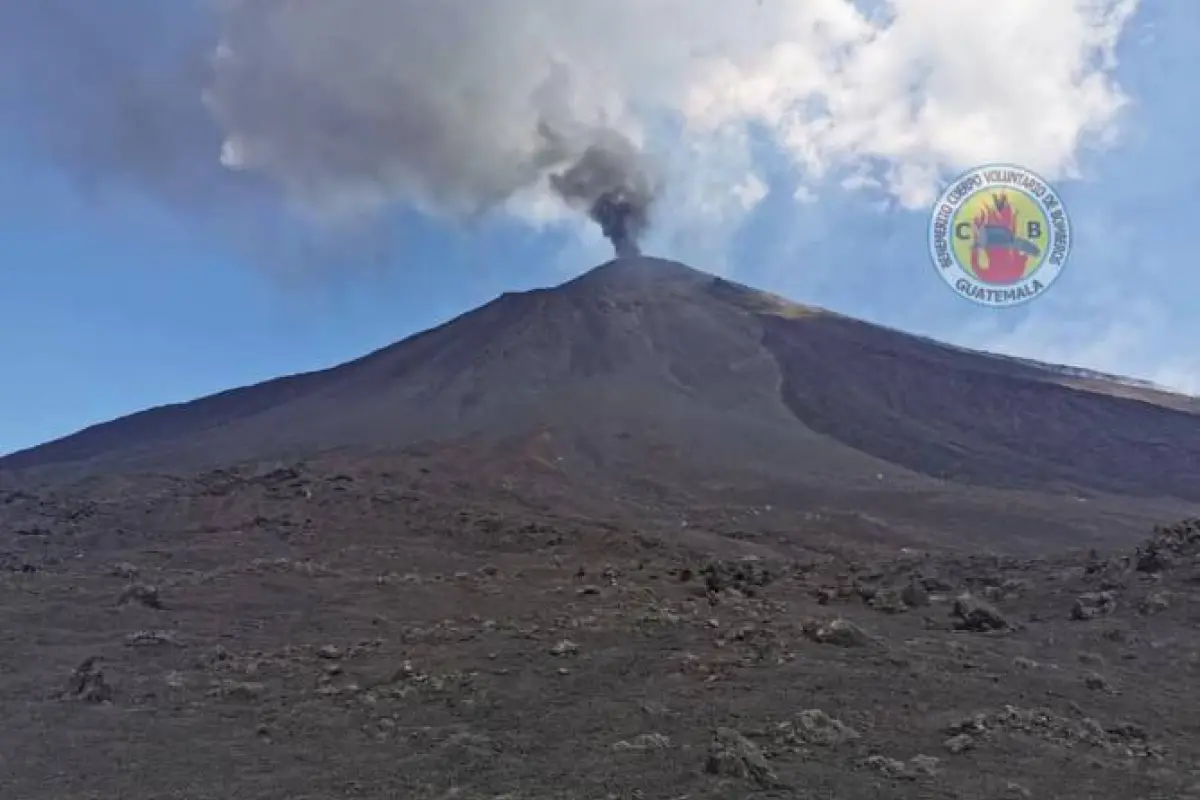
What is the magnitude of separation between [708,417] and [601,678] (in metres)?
48.1

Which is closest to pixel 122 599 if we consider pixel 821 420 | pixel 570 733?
pixel 570 733

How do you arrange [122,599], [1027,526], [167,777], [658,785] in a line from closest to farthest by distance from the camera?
[658,785], [167,777], [122,599], [1027,526]

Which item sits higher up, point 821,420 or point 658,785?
point 821,420

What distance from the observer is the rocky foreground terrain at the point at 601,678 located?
9.22 meters

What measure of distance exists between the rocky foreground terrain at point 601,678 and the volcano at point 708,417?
21.4 metres

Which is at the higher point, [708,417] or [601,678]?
[708,417]

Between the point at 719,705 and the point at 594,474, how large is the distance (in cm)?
3631

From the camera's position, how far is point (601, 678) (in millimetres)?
12516

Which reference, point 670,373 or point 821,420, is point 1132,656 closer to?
point 821,420

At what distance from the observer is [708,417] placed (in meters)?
60.2

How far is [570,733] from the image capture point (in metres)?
10.5

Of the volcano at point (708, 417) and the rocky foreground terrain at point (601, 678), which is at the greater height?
the volcano at point (708, 417)

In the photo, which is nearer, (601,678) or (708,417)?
(601,678)

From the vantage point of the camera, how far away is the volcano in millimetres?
47594
